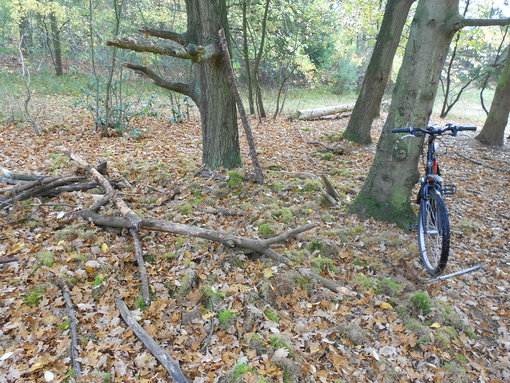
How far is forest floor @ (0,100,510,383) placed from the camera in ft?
9.19

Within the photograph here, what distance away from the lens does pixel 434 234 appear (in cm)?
400

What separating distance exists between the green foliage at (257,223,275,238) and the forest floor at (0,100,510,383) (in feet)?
0.09

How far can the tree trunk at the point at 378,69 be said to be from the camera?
27.3 feet

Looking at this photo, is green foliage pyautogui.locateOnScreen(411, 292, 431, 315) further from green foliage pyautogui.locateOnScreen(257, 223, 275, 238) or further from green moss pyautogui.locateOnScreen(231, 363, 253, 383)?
green moss pyautogui.locateOnScreen(231, 363, 253, 383)

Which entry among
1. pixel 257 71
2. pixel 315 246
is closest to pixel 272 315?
pixel 315 246

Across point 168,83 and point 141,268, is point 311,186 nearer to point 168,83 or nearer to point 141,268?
point 168,83

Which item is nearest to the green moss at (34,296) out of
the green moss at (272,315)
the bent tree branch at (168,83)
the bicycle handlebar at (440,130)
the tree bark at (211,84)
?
the green moss at (272,315)

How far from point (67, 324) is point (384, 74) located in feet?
29.9

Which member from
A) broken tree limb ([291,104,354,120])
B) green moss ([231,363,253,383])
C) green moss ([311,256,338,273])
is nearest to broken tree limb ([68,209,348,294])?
green moss ([311,256,338,273])

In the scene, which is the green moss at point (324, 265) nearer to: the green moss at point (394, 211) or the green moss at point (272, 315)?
the green moss at point (272, 315)

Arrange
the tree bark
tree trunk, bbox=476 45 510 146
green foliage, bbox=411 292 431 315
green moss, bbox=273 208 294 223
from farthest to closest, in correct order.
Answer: tree trunk, bbox=476 45 510 146 → the tree bark → green moss, bbox=273 208 294 223 → green foliage, bbox=411 292 431 315

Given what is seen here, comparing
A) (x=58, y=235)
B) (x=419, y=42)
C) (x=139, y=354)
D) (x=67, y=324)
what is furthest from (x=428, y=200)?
(x=58, y=235)

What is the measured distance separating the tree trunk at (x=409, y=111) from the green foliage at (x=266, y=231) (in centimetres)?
152

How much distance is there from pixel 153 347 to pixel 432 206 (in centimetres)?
351
